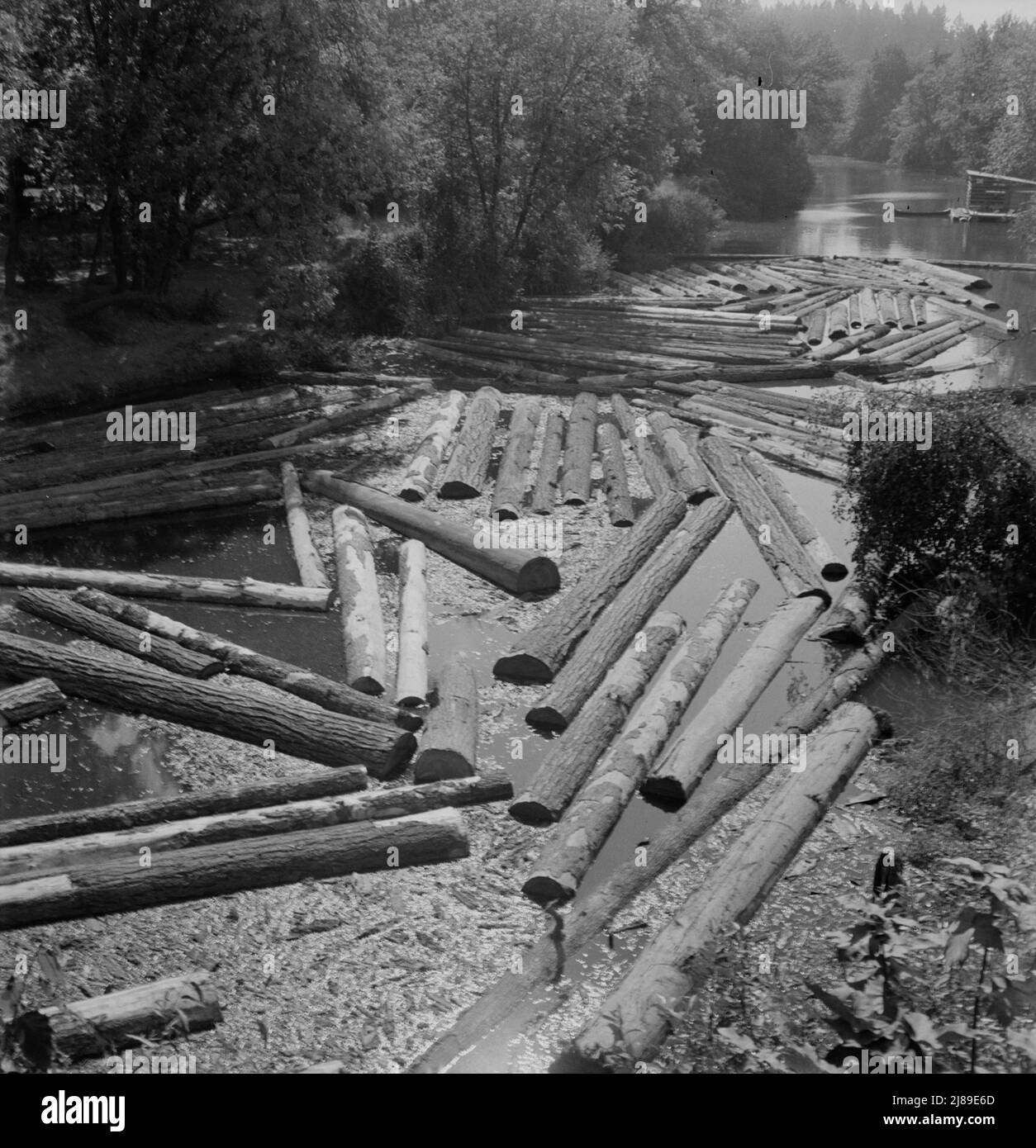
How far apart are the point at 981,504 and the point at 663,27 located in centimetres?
4420

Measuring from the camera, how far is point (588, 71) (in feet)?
108

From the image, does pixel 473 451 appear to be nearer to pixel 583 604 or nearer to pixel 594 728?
pixel 583 604

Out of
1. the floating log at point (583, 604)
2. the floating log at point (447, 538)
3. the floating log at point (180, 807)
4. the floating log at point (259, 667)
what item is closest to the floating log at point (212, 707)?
the floating log at point (259, 667)

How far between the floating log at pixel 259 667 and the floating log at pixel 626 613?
55.3 inches

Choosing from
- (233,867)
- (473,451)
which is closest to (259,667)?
(233,867)

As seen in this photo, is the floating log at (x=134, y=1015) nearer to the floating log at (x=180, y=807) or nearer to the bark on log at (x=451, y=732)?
the floating log at (x=180, y=807)

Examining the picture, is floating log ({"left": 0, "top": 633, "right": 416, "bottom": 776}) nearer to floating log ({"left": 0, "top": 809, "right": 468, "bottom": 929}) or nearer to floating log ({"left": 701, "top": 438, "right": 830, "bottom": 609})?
floating log ({"left": 0, "top": 809, "right": 468, "bottom": 929})

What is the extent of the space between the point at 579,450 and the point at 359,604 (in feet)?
23.2

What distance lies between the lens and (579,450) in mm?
19922

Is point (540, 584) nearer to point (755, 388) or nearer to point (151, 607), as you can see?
point (151, 607)

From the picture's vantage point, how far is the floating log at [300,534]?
15.0 m

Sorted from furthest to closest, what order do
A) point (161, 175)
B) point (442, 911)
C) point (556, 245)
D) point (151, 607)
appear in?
point (556, 245), point (161, 175), point (151, 607), point (442, 911)

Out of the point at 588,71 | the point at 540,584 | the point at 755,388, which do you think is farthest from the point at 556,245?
the point at 540,584

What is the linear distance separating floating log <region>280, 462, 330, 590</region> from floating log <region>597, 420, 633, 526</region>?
167 inches
